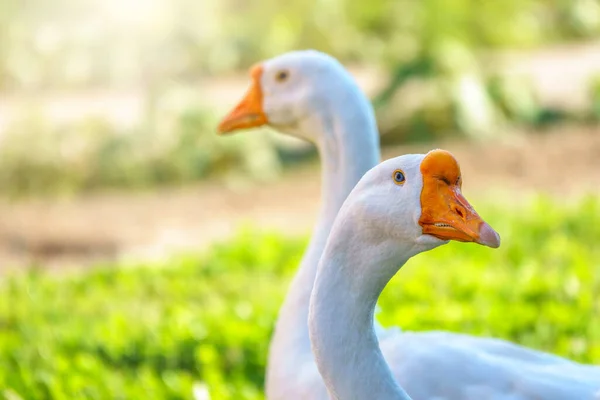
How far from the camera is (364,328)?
1.79m

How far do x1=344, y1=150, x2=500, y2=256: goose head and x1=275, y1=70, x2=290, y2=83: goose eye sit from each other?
3.66 feet

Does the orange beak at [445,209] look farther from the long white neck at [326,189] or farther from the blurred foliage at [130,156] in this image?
the blurred foliage at [130,156]

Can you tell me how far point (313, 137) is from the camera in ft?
9.15

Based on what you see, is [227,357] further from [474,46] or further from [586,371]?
[474,46]

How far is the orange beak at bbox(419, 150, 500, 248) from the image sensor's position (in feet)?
5.60

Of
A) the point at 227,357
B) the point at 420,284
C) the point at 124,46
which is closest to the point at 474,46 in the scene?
the point at 124,46

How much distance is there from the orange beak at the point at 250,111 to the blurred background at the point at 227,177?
3.48 ft

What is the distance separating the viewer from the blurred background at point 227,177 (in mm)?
4145

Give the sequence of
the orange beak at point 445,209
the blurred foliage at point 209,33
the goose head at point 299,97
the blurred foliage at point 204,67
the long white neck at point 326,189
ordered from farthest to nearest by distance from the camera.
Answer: the blurred foliage at point 209,33, the blurred foliage at point 204,67, the goose head at point 299,97, the long white neck at point 326,189, the orange beak at point 445,209

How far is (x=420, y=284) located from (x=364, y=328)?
3.11m

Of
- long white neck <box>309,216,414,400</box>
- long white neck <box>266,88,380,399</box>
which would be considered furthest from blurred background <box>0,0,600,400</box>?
long white neck <box>309,216,414,400</box>

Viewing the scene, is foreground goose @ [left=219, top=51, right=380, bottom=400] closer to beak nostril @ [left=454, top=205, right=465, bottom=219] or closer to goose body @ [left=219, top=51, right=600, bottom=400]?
goose body @ [left=219, top=51, right=600, bottom=400]

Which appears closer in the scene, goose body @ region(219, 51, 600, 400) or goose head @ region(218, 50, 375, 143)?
goose body @ region(219, 51, 600, 400)

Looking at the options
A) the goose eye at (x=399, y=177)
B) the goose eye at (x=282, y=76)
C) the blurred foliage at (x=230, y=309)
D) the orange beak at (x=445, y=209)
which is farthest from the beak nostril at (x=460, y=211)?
the blurred foliage at (x=230, y=309)
